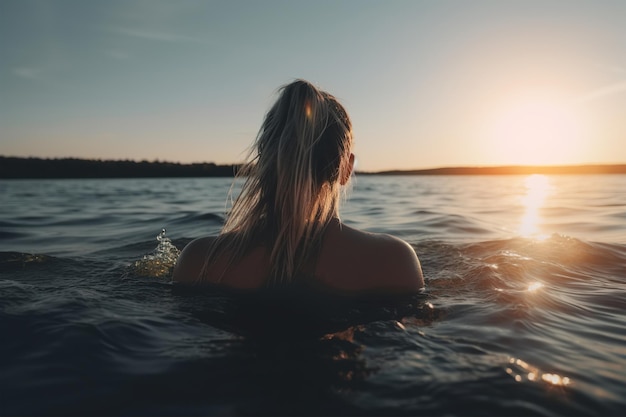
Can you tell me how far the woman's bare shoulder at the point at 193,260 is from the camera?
10.8ft

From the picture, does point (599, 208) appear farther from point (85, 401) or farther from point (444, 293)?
point (85, 401)

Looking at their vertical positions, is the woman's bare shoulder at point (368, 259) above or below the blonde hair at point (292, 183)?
below

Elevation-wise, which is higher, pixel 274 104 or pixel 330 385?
pixel 274 104

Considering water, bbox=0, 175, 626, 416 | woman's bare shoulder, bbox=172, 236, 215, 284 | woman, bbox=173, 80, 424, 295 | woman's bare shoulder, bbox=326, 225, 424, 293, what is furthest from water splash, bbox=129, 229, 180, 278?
woman's bare shoulder, bbox=326, 225, 424, 293

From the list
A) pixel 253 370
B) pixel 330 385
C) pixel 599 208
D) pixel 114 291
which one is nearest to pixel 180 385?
pixel 253 370

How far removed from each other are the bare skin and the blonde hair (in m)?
0.07

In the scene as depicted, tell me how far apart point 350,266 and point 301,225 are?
1.50 ft

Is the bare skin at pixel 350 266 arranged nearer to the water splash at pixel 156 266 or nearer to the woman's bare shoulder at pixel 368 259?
the woman's bare shoulder at pixel 368 259

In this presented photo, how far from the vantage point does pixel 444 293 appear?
400cm

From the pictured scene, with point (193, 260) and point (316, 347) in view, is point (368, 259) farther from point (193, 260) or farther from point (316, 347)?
point (193, 260)

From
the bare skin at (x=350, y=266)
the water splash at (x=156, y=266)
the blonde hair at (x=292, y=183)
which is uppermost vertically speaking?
the blonde hair at (x=292, y=183)

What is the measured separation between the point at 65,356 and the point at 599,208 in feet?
44.1

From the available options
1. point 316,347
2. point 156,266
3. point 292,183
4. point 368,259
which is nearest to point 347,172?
point 292,183

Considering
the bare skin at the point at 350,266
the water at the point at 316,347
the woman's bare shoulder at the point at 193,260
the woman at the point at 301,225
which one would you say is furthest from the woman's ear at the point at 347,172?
the woman's bare shoulder at the point at 193,260
